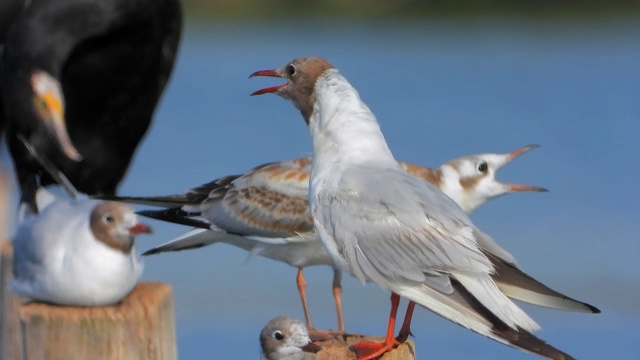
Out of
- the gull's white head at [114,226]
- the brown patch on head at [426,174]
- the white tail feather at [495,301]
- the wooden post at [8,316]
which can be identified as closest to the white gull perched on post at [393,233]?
the white tail feather at [495,301]

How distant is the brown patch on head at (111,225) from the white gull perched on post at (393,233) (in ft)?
1.86

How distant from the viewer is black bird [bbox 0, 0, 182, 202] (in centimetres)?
505

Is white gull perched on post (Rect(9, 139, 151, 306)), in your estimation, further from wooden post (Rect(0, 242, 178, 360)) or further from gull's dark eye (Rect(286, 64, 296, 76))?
gull's dark eye (Rect(286, 64, 296, 76))

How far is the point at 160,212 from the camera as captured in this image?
18.2ft

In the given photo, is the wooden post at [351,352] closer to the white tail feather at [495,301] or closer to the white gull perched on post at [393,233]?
the white gull perched on post at [393,233]

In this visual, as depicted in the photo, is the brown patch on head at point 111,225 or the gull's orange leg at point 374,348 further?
the brown patch on head at point 111,225

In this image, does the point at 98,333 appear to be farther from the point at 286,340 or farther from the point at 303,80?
the point at 303,80

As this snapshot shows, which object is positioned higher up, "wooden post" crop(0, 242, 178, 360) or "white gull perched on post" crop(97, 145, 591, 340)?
"white gull perched on post" crop(97, 145, 591, 340)

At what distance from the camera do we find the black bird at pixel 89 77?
16.6 ft

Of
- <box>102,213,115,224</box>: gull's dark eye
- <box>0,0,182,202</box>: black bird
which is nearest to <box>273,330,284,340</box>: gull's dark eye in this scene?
<box>102,213,115,224</box>: gull's dark eye

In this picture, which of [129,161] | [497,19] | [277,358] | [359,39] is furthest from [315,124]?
[497,19]

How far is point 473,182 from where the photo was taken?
5520 millimetres

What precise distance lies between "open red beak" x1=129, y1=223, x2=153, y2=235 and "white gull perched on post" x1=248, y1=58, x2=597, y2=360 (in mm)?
527

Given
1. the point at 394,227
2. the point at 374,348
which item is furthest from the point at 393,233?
the point at 374,348
